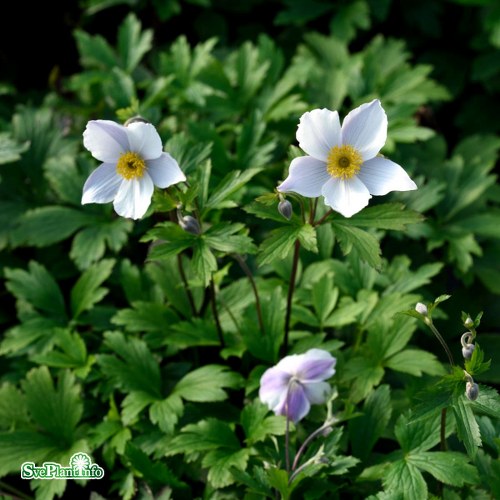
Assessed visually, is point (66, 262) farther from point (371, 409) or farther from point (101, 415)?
point (371, 409)

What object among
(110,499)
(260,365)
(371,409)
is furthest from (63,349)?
(371,409)

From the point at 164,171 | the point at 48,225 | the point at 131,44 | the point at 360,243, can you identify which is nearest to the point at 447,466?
the point at 360,243

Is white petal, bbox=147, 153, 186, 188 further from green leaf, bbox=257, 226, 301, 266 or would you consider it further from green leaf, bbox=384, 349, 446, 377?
green leaf, bbox=384, 349, 446, 377

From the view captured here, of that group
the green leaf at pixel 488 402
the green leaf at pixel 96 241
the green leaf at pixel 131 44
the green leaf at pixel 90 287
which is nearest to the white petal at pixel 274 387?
the green leaf at pixel 488 402

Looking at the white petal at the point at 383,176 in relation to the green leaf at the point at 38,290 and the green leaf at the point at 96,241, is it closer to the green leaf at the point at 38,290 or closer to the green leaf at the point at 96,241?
the green leaf at the point at 96,241

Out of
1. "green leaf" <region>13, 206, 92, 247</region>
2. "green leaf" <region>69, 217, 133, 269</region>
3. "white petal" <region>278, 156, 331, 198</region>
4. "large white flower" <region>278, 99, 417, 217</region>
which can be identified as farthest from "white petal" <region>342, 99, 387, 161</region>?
"green leaf" <region>13, 206, 92, 247</region>
